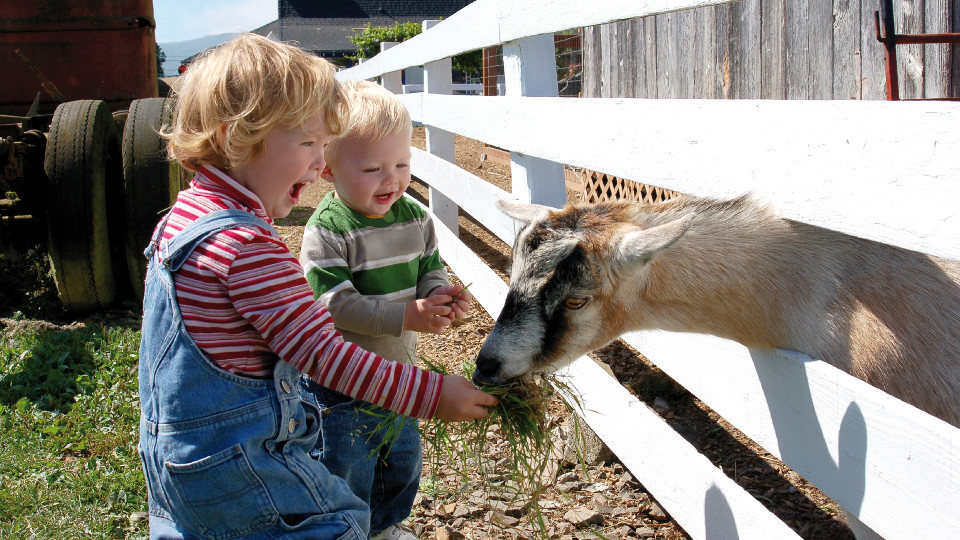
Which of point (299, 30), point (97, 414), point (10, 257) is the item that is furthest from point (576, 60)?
point (299, 30)

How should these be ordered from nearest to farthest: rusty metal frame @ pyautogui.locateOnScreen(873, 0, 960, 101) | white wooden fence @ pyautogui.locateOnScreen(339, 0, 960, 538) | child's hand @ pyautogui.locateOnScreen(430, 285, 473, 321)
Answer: white wooden fence @ pyautogui.locateOnScreen(339, 0, 960, 538) < child's hand @ pyautogui.locateOnScreen(430, 285, 473, 321) < rusty metal frame @ pyautogui.locateOnScreen(873, 0, 960, 101)

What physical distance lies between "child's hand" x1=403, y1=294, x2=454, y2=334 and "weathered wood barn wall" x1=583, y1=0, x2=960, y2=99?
9.26 ft

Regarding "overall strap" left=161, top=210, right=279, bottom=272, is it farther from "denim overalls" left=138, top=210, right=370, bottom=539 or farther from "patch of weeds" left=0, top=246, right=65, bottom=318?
"patch of weeds" left=0, top=246, right=65, bottom=318

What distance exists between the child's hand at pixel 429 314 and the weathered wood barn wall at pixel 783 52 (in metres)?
2.82

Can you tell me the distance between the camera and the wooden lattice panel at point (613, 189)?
688cm

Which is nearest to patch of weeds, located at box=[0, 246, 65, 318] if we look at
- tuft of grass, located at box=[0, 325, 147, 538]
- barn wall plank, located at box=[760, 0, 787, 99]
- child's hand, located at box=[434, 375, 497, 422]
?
tuft of grass, located at box=[0, 325, 147, 538]

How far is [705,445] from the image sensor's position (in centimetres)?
373

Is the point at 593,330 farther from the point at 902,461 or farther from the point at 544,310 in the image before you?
the point at 902,461

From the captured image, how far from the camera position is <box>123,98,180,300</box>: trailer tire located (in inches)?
221

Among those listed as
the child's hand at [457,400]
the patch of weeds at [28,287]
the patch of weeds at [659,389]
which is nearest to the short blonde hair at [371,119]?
the child's hand at [457,400]

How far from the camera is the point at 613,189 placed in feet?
23.4

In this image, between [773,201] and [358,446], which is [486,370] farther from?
[773,201]

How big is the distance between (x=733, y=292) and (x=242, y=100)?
1.58m

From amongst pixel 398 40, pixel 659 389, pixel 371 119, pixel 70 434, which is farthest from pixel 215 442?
pixel 398 40
